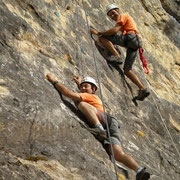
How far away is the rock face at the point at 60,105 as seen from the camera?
2.61 metres

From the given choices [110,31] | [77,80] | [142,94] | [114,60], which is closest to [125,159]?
[77,80]

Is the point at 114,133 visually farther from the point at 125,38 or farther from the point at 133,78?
the point at 125,38

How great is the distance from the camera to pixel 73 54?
5.05m

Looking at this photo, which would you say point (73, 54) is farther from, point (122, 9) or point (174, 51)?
point (174, 51)

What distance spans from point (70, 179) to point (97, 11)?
19.9 ft

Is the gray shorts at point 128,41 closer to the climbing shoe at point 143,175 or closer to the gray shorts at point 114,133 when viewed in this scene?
the gray shorts at point 114,133

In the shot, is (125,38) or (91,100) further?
(125,38)

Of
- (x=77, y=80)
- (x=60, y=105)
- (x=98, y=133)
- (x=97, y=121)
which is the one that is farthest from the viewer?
(x=77, y=80)

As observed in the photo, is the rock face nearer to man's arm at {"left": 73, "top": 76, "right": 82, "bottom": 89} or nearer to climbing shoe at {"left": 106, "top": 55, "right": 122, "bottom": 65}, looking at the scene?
man's arm at {"left": 73, "top": 76, "right": 82, "bottom": 89}

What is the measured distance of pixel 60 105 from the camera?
357cm

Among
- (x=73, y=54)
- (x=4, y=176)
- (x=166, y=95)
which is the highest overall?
(x=4, y=176)

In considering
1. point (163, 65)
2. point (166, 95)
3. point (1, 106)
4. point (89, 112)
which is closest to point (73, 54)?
point (89, 112)

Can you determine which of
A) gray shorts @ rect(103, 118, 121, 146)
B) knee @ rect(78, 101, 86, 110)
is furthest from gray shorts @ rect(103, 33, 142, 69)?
knee @ rect(78, 101, 86, 110)

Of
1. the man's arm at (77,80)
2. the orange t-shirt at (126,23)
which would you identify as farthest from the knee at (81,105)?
the orange t-shirt at (126,23)
